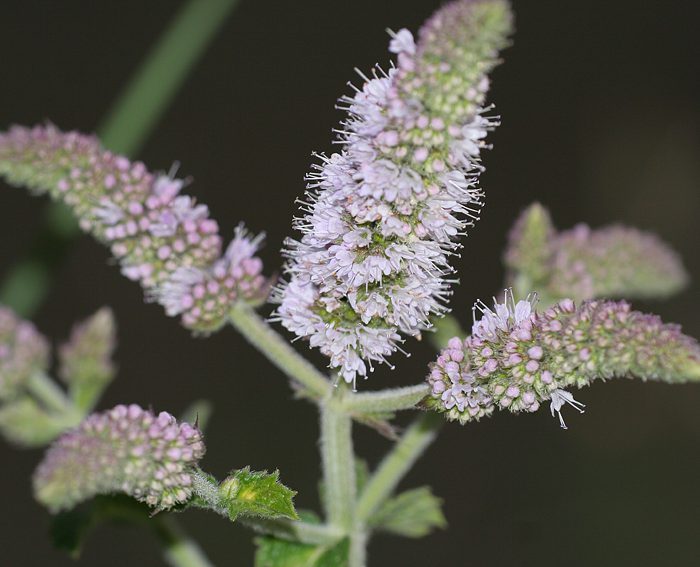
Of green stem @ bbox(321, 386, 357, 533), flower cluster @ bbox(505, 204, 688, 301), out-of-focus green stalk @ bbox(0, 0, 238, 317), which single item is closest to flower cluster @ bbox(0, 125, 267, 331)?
green stem @ bbox(321, 386, 357, 533)

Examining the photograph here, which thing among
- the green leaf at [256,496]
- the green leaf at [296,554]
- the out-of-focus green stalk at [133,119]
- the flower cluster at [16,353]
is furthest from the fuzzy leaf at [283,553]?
the out-of-focus green stalk at [133,119]

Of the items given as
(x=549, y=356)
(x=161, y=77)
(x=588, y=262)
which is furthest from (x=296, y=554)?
(x=161, y=77)

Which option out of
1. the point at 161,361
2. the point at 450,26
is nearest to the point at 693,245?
the point at 161,361

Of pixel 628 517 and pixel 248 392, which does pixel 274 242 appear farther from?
pixel 628 517

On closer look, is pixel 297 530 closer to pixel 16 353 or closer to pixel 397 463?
pixel 397 463

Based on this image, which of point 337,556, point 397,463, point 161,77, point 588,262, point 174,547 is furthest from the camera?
point 161,77

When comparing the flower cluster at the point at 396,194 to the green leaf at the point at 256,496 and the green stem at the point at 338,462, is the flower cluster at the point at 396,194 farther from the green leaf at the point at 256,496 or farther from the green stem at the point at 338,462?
the green leaf at the point at 256,496

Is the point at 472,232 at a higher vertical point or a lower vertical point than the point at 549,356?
higher
